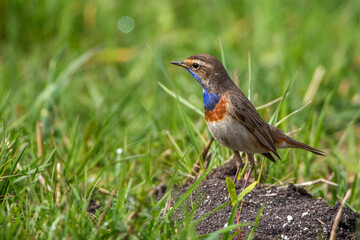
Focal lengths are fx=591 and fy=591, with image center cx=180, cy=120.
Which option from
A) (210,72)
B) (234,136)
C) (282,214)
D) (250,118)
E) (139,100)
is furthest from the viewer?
(139,100)

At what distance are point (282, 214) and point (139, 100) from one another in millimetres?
3539

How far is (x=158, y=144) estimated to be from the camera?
21.3 ft

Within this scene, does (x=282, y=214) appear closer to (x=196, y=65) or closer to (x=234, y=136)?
(x=234, y=136)

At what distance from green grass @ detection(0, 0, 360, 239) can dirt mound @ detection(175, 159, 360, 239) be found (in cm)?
35

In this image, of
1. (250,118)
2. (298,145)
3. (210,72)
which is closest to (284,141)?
(298,145)

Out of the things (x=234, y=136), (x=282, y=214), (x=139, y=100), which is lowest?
(x=139, y=100)

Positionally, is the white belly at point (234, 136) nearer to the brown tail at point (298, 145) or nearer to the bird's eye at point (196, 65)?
the brown tail at point (298, 145)

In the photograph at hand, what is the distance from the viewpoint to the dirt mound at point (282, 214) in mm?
4445

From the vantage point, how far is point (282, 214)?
15.1 feet

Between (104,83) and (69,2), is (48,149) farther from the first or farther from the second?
(69,2)

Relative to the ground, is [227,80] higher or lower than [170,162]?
higher

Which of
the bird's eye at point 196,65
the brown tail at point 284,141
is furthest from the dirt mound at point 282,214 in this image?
the bird's eye at point 196,65

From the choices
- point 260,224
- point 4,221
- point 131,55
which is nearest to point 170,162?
point 260,224

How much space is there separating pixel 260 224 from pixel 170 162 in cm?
165
